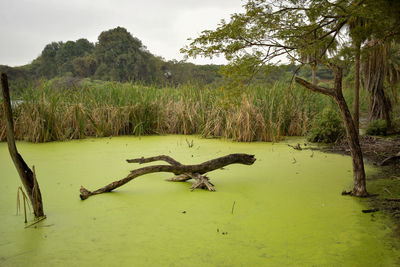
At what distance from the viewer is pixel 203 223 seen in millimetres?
1916

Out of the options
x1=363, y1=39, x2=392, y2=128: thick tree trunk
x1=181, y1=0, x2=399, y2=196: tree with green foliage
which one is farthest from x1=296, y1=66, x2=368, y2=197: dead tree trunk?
x1=363, y1=39, x2=392, y2=128: thick tree trunk

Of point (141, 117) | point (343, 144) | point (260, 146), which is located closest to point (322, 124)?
point (343, 144)

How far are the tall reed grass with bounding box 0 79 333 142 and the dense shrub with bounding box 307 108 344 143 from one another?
23.9 inches

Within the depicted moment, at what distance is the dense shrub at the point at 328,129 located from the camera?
16.4 ft

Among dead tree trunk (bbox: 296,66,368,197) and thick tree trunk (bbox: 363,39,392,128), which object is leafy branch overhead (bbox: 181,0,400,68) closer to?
dead tree trunk (bbox: 296,66,368,197)

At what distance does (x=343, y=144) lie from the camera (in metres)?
4.73

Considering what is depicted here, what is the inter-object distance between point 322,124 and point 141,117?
323cm

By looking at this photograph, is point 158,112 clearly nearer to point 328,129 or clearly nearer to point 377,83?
point 328,129

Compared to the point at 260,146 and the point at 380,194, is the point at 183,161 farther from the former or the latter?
the point at 380,194

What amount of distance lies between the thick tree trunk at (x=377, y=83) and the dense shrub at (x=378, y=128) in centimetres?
32

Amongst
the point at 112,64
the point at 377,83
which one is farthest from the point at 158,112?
the point at 112,64

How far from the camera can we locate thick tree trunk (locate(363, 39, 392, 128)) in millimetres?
6125

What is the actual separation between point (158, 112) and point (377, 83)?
4319mm

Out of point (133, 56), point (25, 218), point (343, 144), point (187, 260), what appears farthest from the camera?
point (133, 56)
